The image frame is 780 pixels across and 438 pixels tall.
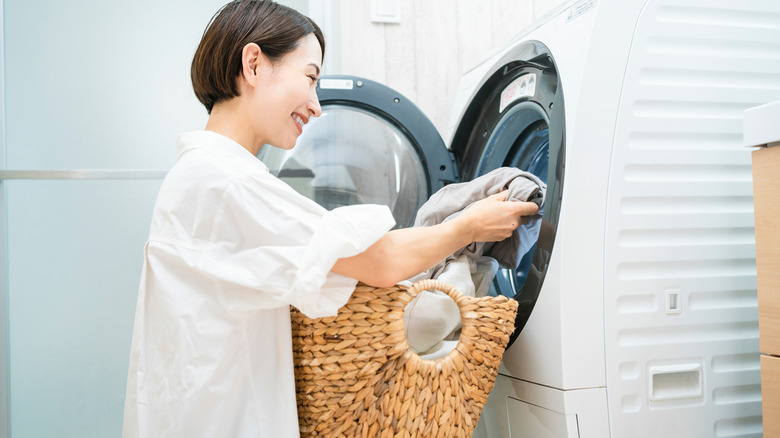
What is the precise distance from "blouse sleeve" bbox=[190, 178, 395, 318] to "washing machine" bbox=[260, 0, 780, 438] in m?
0.37

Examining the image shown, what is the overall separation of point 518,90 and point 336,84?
48 centimetres

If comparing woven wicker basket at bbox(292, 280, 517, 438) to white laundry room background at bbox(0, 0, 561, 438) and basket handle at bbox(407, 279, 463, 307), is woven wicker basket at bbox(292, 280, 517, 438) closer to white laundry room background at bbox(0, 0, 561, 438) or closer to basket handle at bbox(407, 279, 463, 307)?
basket handle at bbox(407, 279, 463, 307)

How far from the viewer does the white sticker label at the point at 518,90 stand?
3.93 feet

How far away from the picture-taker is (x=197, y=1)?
2002 millimetres

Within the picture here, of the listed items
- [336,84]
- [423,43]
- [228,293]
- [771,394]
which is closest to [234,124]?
[228,293]

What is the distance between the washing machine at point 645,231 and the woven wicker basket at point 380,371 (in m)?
0.17

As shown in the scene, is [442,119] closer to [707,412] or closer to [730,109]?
[730,109]

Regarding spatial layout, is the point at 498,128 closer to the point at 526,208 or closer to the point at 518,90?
Answer: the point at 518,90

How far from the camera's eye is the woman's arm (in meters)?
0.82

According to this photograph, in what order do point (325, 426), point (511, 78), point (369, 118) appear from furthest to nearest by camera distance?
point (369, 118) → point (511, 78) → point (325, 426)

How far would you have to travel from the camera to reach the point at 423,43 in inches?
79.2

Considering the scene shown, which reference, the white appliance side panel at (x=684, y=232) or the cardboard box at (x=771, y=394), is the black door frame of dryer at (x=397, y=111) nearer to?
the white appliance side panel at (x=684, y=232)

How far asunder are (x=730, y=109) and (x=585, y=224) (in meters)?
0.36

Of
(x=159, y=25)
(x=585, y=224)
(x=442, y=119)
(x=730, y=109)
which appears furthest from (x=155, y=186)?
(x=730, y=109)
